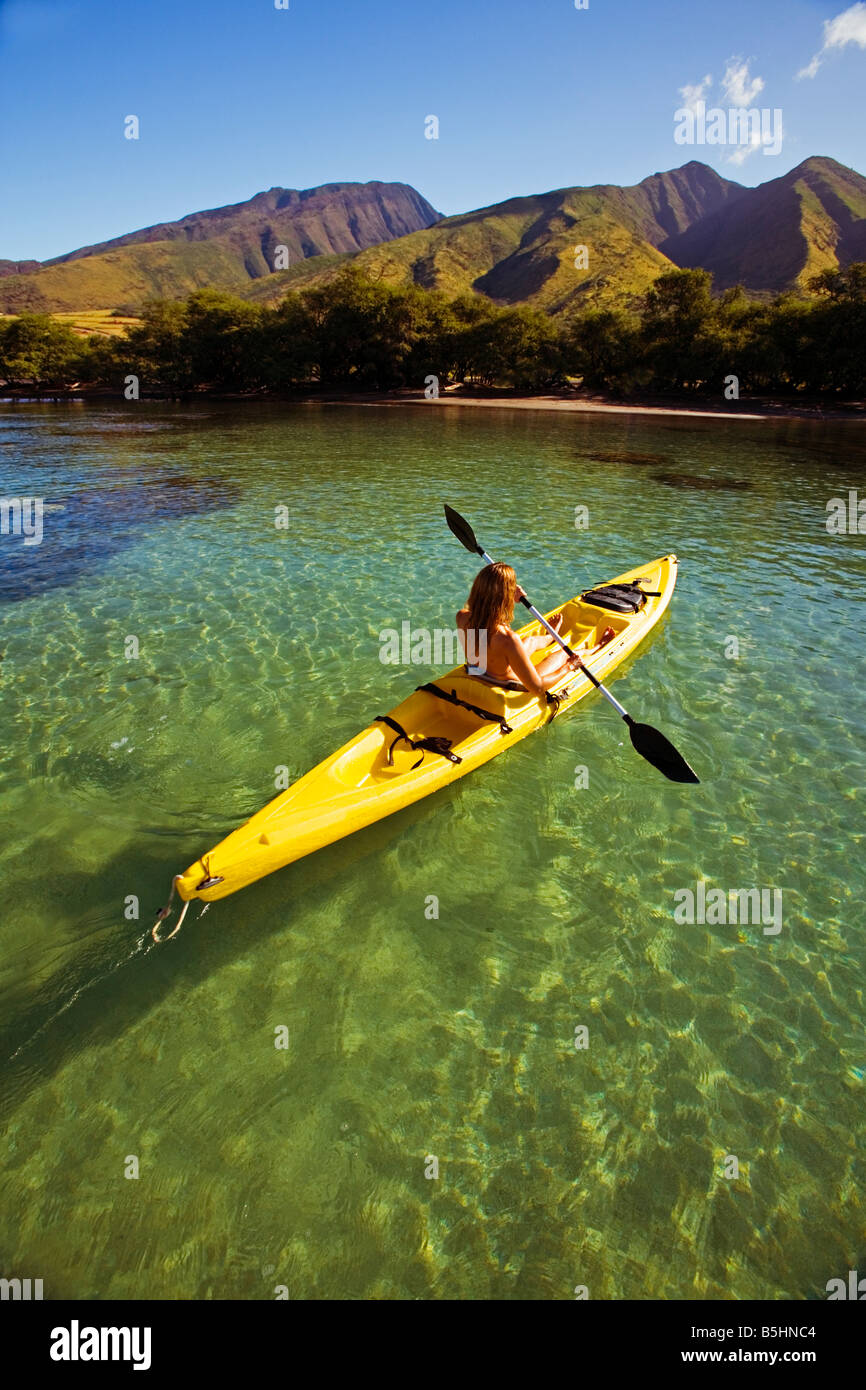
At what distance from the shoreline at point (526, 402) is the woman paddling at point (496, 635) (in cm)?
5067

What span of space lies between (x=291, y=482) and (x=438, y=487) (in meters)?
5.78

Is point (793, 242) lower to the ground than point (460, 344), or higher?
higher

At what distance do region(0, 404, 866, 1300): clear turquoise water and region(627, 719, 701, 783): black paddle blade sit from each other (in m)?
A: 0.61

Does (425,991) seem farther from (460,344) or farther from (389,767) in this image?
(460,344)

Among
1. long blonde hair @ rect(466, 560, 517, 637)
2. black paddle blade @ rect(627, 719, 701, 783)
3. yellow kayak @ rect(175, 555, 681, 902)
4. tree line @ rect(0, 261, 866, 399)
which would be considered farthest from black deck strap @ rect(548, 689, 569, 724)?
tree line @ rect(0, 261, 866, 399)

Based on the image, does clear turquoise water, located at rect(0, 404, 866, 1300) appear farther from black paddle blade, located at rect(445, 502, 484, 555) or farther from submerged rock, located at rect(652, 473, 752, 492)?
submerged rock, located at rect(652, 473, 752, 492)

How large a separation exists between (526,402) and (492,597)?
191 feet

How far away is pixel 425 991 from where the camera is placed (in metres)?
4.76

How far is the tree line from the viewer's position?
50969 mm

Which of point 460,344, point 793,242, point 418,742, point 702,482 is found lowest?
point 418,742

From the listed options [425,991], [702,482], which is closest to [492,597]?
[425,991]

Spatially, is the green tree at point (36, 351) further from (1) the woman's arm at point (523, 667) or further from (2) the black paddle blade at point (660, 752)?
(2) the black paddle blade at point (660, 752)

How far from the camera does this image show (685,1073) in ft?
13.8

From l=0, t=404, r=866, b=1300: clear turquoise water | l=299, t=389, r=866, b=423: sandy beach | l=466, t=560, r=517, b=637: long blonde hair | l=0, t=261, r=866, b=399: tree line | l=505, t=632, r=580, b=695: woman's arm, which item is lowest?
l=0, t=404, r=866, b=1300: clear turquoise water
